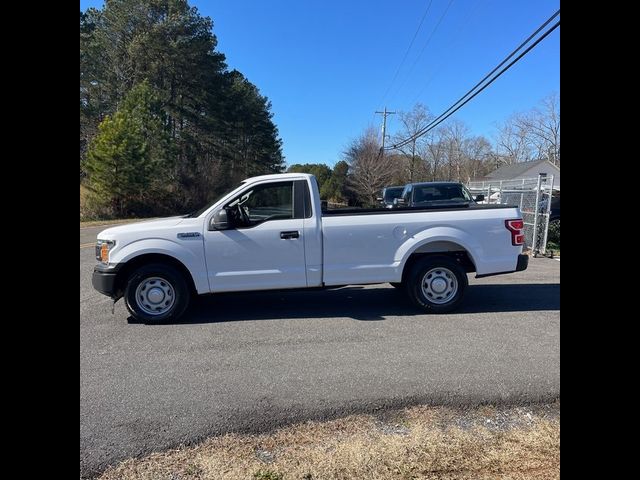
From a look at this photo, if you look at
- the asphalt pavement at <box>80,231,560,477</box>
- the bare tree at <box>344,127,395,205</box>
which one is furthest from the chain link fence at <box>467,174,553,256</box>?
the bare tree at <box>344,127,395,205</box>

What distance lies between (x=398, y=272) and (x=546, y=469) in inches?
143

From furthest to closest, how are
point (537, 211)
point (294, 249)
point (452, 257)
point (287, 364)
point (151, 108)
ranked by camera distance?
1. point (151, 108)
2. point (537, 211)
3. point (452, 257)
4. point (294, 249)
5. point (287, 364)

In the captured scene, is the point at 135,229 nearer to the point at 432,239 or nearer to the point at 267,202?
the point at 267,202

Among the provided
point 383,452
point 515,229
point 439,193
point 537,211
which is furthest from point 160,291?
point 439,193

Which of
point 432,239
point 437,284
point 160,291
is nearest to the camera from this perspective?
point 160,291

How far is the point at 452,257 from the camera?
650 centimetres

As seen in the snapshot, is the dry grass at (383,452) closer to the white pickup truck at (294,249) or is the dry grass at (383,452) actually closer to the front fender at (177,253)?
the white pickup truck at (294,249)

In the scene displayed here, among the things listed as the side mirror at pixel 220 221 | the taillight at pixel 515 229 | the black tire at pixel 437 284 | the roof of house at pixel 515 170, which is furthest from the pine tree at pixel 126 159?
the roof of house at pixel 515 170

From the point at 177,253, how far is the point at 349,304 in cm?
266

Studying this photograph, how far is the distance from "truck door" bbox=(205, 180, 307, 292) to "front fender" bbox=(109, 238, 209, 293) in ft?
0.29

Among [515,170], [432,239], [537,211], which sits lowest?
[432,239]

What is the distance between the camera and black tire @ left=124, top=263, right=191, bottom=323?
5.93 m
